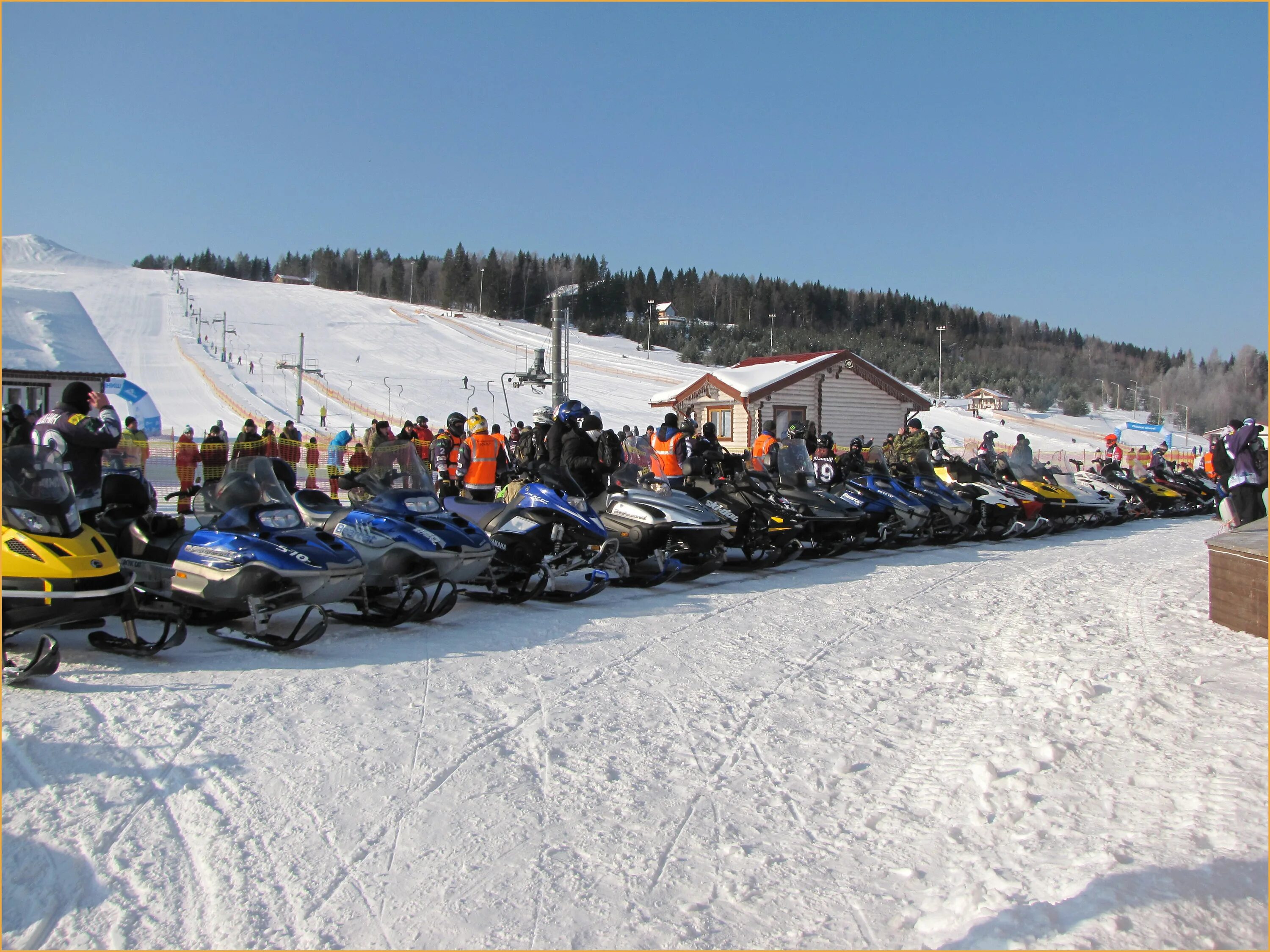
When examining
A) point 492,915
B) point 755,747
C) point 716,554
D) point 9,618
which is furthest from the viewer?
point 716,554

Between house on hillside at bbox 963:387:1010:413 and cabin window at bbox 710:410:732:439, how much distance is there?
144ft

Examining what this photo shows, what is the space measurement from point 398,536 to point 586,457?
7.22ft

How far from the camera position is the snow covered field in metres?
2.50

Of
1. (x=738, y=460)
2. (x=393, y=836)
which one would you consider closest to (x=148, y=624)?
(x=393, y=836)

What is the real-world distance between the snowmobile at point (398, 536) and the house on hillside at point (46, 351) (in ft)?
51.8

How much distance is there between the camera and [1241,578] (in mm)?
5805

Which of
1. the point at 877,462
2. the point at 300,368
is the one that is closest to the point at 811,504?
the point at 877,462

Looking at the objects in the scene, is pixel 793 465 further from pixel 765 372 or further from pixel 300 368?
pixel 300 368

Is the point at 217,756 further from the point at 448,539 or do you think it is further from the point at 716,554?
the point at 716,554

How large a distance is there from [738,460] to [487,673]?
524 centimetres

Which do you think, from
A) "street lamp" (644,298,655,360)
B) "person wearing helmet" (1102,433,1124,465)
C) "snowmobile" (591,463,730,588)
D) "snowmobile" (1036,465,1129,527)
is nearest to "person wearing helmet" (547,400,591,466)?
"snowmobile" (591,463,730,588)

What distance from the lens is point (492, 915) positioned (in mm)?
2523

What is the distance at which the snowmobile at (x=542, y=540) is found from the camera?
6902 mm

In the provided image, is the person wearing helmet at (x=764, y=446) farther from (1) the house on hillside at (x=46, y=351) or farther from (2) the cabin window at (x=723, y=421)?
(1) the house on hillside at (x=46, y=351)
